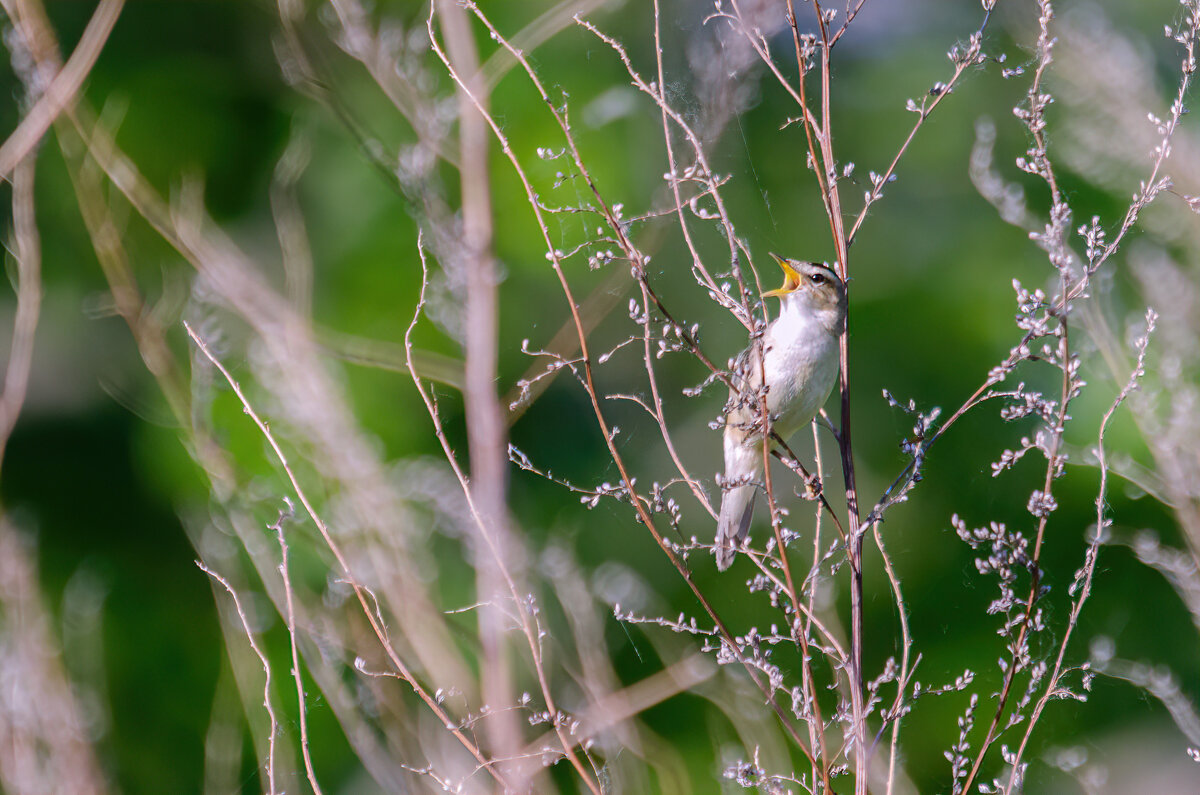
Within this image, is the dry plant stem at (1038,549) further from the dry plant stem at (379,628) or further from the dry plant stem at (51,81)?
the dry plant stem at (51,81)

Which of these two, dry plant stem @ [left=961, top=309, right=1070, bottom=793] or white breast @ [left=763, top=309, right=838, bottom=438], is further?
white breast @ [left=763, top=309, right=838, bottom=438]

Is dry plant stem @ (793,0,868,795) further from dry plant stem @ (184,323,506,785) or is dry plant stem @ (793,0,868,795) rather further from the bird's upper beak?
the bird's upper beak

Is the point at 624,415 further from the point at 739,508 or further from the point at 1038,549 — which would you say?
the point at 1038,549

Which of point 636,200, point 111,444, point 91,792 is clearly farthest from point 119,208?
point 91,792

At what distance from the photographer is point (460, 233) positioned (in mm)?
1839

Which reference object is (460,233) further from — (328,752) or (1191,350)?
(328,752)

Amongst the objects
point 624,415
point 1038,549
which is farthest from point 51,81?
point 624,415

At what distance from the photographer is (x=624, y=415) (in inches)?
151

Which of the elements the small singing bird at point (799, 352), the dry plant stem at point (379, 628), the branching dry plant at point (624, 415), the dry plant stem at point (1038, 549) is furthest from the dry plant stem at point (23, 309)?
the dry plant stem at point (1038, 549)

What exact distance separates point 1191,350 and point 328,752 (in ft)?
12.7

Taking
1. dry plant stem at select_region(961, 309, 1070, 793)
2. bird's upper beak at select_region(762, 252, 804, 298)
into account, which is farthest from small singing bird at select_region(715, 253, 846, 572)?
dry plant stem at select_region(961, 309, 1070, 793)

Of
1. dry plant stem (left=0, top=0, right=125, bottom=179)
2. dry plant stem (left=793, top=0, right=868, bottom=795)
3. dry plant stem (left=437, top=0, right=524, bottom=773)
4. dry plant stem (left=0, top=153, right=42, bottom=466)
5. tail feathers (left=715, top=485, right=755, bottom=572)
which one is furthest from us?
tail feathers (left=715, top=485, right=755, bottom=572)

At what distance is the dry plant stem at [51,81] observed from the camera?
1.77 meters

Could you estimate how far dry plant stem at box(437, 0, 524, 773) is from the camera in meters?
1.47
